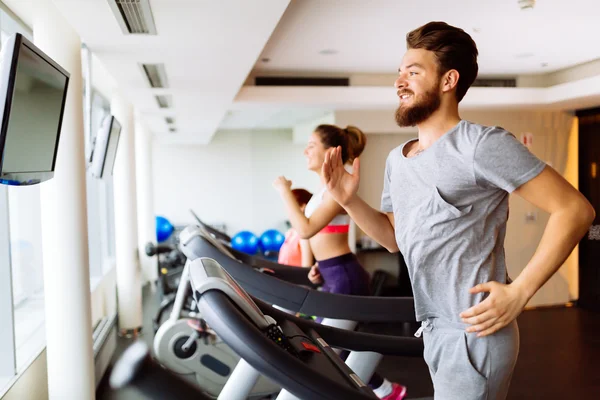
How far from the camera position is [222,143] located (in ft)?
38.5

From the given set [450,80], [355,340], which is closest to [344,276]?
[355,340]

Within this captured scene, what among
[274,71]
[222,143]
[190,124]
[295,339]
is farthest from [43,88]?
[222,143]

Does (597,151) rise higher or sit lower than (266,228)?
higher

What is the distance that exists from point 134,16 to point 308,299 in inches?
67.6

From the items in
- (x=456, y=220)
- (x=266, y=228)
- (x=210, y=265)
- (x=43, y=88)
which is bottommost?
(x=266, y=228)

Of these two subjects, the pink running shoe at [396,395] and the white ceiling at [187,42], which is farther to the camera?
the pink running shoe at [396,395]

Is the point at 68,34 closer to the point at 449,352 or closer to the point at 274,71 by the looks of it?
the point at 449,352

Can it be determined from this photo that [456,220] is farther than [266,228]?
No

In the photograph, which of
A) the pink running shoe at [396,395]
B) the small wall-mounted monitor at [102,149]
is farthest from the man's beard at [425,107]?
the small wall-mounted monitor at [102,149]

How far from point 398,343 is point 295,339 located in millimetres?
540

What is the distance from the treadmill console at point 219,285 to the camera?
1359 mm

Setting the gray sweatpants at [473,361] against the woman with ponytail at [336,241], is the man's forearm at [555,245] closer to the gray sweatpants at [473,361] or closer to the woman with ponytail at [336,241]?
the gray sweatpants at [473,361]

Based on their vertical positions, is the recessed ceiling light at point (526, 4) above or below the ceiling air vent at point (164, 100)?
above

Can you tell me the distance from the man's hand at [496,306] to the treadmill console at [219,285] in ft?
1.62
